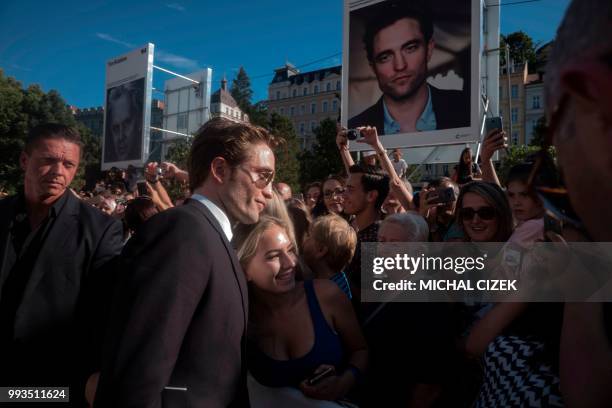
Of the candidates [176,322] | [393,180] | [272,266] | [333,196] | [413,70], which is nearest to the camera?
[176,322]

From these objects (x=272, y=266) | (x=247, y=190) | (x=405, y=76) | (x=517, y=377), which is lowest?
(x=517, y=377)

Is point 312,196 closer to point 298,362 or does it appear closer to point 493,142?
point 493,142

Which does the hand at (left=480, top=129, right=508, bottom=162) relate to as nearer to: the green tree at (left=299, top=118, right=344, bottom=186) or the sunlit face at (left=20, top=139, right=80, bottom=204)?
the sunlit face at (left=20, top=139, right=80, bottom=204)

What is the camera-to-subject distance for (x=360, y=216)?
12.2 ft

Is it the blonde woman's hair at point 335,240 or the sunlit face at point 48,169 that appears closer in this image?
the sunlit face at point 48,169

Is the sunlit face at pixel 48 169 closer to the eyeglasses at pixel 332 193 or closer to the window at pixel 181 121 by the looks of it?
the eyeglasses at pixel 332 193

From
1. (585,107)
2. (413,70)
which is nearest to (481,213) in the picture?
(585,107)

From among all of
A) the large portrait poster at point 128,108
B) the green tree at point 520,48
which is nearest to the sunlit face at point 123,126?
the large portrait poster at point 128,108

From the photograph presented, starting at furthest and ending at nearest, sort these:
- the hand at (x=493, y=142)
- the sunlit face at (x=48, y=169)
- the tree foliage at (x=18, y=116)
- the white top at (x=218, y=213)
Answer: the tree foliage at (x=18, y=116) < the hand at (x=493, y=142) < the sunlit face at (x=48, y=169) < the white top at (x=218, y=213)

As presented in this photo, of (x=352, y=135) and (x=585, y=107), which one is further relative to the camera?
(x=352, y=135)

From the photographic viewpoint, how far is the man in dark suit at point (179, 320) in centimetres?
129

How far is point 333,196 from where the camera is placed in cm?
495

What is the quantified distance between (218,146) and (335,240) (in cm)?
133

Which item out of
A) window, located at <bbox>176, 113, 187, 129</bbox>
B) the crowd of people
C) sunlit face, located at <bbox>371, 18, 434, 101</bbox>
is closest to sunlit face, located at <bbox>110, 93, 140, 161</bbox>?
window, located at <bbox>176, 113, 187, 129</bbox>
